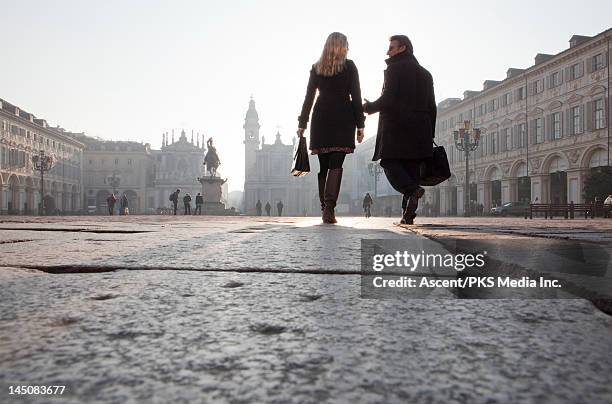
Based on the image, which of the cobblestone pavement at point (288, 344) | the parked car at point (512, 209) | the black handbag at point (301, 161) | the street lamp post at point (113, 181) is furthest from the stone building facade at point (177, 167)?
the cobblestone pavement at point (288, 344)

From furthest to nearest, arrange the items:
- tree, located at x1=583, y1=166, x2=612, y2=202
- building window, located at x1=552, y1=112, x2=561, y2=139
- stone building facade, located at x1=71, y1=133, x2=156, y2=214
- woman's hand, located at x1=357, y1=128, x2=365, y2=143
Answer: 1. stone building facade, located at x1=71, y1=133, x2=156, y2=214
2. building window, located at x1=552, y1=112, x2=561, y2=139
3. tree, located at x1=583, y1=166, x2=612, y2=202
4. woman's hand, located at x1=357, y1=128, x2=365, y2=143

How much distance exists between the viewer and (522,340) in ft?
2.37

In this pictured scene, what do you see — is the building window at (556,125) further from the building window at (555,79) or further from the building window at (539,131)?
the building window at (555,79)

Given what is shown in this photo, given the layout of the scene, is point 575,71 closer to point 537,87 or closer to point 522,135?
point 537,87

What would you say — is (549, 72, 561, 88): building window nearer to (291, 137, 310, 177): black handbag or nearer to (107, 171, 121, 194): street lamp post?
(291, 137, 310, 177): black handbag

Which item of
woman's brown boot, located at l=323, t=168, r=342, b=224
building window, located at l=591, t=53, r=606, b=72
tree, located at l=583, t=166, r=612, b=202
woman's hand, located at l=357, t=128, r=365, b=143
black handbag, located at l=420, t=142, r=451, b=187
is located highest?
building window, located at l=591, t=53, r=606, b=72

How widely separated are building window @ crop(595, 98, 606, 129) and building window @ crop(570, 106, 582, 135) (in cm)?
129

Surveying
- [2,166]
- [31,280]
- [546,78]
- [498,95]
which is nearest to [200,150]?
[2,166]

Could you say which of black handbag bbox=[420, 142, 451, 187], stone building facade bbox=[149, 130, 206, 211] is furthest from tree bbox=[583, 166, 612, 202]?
stone building facade bbox=[149, 130, 206, 211]

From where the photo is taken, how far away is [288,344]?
0.69 meters

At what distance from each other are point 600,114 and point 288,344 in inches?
1261

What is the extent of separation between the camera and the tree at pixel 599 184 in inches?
987

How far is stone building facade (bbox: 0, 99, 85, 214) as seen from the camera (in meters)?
48.2

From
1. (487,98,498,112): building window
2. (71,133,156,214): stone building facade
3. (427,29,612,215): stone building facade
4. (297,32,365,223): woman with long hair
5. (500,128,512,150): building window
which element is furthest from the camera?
(71,133,156,214): stone building facade
